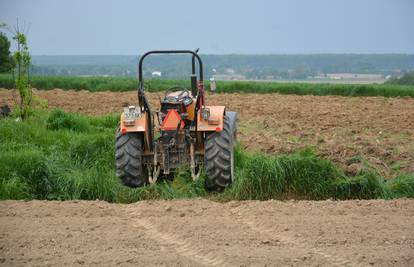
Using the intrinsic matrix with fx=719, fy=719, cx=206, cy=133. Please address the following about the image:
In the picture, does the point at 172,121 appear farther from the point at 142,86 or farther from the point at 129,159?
the point at 129,159

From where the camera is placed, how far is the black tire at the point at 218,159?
905 centimetres

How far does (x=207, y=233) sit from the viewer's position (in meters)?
7.00

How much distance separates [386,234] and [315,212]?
3.54 feet

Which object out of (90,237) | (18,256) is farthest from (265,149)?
(18,256)

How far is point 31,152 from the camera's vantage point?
33.0 ft

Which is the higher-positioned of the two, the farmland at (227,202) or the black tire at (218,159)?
the black tire at (218,159)

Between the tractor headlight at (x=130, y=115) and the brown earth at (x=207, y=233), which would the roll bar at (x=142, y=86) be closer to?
the tractor headlight at (x=130, y=115)

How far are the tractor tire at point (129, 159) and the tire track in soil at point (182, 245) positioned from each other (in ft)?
5.08

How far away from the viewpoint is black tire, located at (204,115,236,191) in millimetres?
9055

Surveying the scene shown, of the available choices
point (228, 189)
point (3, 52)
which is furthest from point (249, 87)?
point (228, 189)

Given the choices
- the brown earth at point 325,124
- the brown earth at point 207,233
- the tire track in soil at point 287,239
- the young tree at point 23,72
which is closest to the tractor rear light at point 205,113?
the brown earth at point 207,233

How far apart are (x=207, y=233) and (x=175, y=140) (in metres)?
2.39

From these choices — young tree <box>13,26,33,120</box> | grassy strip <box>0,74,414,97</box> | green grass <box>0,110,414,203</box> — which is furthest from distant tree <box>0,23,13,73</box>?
green grass <box>0,110,414,203</box>

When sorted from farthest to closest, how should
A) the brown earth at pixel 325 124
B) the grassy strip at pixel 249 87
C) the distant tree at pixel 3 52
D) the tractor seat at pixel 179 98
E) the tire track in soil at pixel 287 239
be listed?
the distant tree at pixel 3 52, the grassy strip at pixel 249 87, the brown earth at pixel 325 124, the tractor seat at pixel 179 98, the tire track in soil at pixel 287 239
